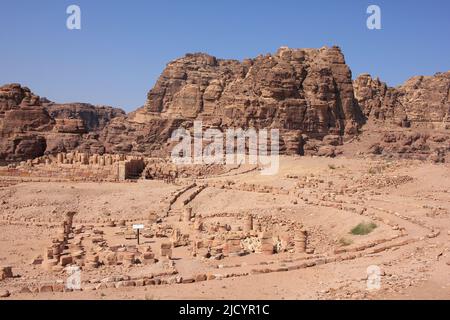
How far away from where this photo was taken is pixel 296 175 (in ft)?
126

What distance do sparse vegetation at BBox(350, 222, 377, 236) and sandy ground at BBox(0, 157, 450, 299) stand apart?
279 millimetres

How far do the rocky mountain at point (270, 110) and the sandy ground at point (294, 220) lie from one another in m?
17.0

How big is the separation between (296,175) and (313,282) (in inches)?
1038

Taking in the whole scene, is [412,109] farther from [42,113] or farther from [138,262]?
[138,262]

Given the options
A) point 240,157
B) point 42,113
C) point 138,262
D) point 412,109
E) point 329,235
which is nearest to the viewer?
point 138,262

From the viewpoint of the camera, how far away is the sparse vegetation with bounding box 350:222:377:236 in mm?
19297

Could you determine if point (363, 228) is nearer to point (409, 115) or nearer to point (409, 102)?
point (409, 115)

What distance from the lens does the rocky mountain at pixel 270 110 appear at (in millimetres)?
55125

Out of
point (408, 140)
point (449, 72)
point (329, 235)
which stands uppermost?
point (449, 72)

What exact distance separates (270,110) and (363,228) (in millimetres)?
43236

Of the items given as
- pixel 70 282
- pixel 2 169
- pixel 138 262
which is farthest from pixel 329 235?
pixel 2 169

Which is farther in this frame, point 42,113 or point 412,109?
point 412,109

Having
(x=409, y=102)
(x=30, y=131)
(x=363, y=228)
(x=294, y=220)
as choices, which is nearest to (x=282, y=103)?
(x=409, y=102)

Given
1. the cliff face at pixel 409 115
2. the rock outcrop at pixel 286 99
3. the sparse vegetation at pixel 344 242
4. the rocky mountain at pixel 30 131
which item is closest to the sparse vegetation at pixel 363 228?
the sparse vegetation at pixel 344 242
